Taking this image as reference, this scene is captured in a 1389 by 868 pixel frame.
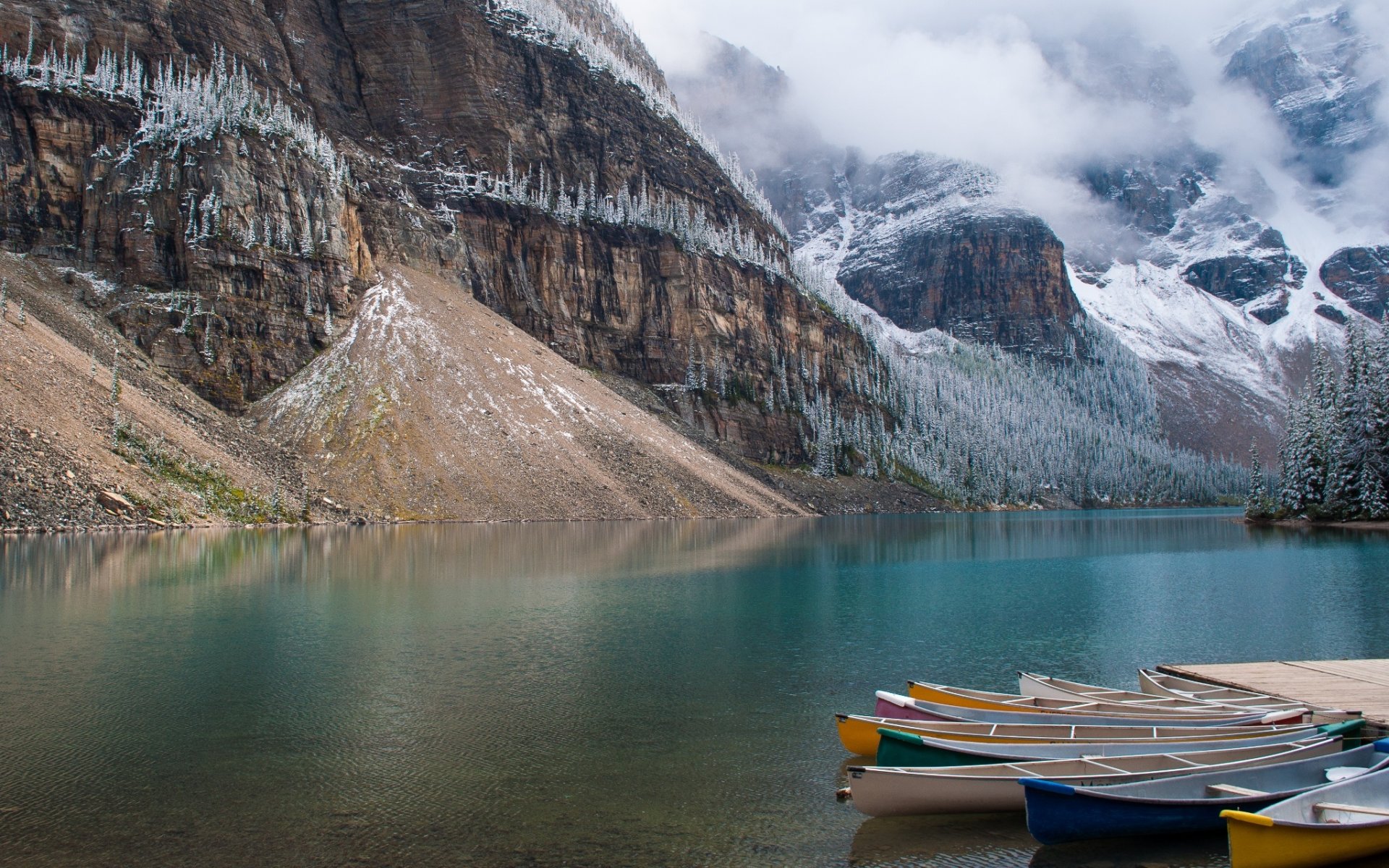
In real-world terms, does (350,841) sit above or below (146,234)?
below

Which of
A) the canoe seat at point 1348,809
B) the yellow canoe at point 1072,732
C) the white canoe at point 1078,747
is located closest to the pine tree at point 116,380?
the yellow canoe at point 1072,732

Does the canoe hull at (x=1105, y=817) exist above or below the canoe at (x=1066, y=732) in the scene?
below

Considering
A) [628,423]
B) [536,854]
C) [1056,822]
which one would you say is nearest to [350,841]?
[536,854]

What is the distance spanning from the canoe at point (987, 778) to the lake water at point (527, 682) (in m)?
0.32

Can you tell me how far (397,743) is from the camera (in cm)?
1914

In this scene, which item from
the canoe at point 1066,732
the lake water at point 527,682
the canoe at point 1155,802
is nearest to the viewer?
the canoe at point 1155,802

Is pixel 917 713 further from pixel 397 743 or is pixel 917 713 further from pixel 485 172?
pixel 485 172

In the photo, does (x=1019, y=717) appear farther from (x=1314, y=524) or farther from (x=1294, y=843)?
(x=1314, y=524)

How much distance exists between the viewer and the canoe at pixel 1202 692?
1972 cm

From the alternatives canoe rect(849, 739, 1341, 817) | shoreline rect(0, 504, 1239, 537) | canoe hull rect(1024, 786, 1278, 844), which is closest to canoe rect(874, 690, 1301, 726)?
canoe rect(849, 739, 1341, 817)

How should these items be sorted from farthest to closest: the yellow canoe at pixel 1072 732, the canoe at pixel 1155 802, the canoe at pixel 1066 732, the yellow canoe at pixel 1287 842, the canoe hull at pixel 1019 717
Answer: the canoe hull at pixel 1019 717, the canoe at pixel 1066 732, the yellow canoe at pixel 1072 732, the canoe at pixel 1155 802, the yellow canoe at pixel 1287 842

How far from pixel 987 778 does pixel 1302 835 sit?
176 inches

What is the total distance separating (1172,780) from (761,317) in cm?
17423

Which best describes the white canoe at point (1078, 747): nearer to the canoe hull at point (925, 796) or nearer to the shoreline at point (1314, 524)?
the canoe hull at point (925, 796)
